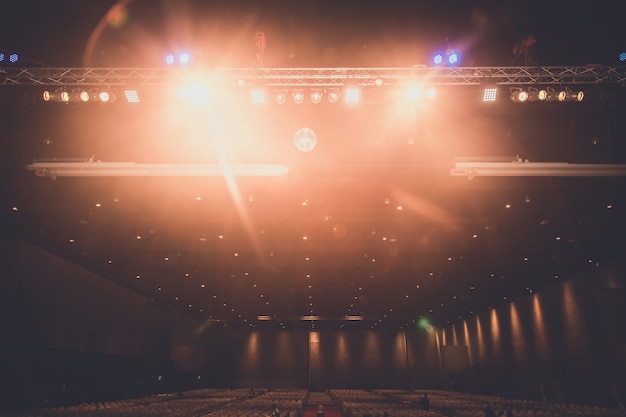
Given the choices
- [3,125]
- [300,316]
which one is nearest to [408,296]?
[300,316]

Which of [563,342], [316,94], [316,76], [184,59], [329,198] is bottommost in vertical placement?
[563,342]

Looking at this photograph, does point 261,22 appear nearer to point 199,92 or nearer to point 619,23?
point 199,92

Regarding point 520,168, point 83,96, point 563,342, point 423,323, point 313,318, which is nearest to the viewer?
point 83,96

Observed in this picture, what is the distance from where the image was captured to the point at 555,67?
7676 mm

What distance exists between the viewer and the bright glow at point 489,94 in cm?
785

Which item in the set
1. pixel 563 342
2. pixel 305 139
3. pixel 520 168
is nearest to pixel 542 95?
pixel 520 168

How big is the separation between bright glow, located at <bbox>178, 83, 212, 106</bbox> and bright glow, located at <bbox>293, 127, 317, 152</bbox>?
175cm

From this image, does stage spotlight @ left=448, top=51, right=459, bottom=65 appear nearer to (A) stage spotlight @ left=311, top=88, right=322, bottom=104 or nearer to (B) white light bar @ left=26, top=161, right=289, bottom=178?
(A) stage spotlight @ left=311, top=88, right=322, bottom=104

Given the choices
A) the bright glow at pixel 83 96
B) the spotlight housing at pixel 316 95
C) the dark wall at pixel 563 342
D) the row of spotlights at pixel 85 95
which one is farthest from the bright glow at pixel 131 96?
the dark wall at pixel 563 342

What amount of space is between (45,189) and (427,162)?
9375 millimetres

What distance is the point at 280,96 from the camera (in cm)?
792

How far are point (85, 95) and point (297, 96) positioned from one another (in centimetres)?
389

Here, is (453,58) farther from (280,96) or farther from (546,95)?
(280,96)

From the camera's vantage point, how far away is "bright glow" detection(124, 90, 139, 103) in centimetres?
793
